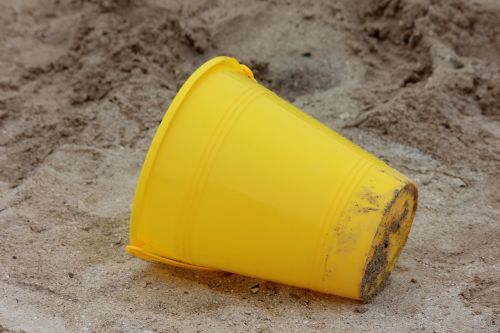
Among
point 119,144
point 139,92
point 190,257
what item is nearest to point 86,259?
point 190,257

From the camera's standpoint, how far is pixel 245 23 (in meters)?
3.92

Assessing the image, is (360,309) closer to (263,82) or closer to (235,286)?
(235,286)

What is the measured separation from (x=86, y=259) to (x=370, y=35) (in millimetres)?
1936

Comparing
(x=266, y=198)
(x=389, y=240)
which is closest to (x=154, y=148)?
(x=266, y=198)

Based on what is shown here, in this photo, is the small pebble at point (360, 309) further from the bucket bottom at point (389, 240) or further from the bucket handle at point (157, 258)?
the bucket handle at point (157, 258)

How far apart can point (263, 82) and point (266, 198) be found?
1509 millimetres

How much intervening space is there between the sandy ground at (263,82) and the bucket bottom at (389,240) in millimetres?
58

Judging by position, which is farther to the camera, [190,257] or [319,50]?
[319,50]

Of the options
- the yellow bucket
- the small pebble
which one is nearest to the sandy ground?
the small pebble

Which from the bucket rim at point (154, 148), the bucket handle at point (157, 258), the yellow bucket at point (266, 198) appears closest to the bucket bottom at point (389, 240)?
the yellow bucket at point (266, 198)

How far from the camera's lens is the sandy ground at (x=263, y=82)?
227 cm

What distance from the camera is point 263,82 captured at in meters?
3.64

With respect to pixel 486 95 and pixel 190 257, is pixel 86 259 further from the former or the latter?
pixel 486 95

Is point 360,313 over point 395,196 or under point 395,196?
under
